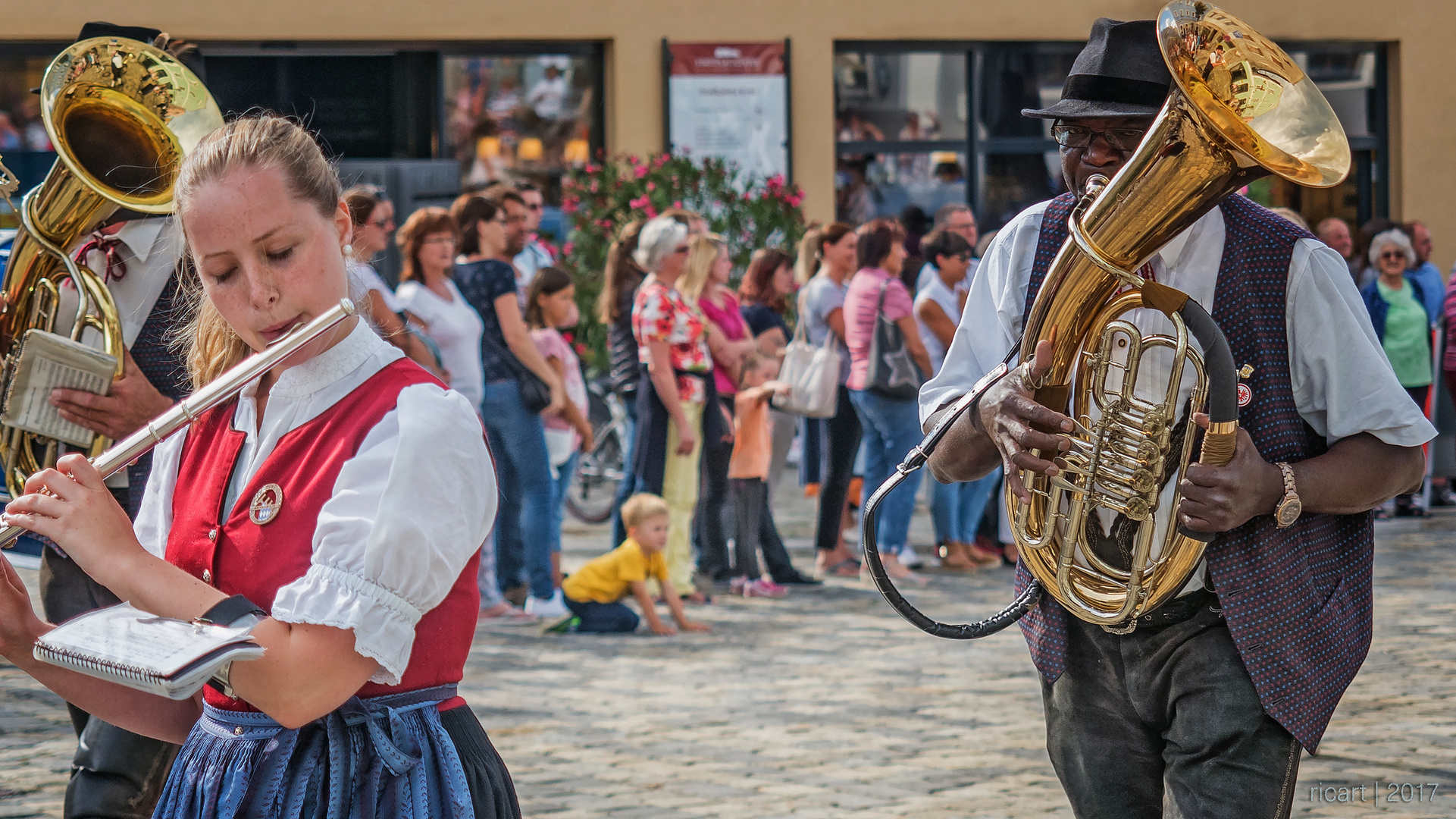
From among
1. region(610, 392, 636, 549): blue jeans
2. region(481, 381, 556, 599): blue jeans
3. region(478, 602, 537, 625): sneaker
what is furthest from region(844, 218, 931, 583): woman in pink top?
region(478, 602, 537, 625): sneaker

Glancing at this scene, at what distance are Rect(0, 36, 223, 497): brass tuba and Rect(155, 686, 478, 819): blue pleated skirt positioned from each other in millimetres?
1507

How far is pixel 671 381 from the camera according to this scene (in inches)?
293

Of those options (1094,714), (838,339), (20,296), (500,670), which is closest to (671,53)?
(838,339)

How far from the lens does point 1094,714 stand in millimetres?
2689

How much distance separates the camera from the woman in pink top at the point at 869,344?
27.0 feet

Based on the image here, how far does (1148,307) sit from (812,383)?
5776mm

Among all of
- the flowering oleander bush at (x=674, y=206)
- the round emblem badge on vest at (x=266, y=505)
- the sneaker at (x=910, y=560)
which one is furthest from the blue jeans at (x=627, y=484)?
the round emblem badge on vest at (x=266, y=505)

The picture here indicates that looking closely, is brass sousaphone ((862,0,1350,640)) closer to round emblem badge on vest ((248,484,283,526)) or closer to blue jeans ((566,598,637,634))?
round emblem badge on vest ((248,484,283,526))

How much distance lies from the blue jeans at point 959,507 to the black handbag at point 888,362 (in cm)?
73

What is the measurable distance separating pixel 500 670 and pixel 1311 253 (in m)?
4.51

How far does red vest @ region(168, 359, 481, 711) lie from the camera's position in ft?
6.19

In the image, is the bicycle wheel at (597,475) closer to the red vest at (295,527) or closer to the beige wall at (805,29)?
the beige wall at (805,29)

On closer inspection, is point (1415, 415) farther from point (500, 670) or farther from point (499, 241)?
point (499, 241)

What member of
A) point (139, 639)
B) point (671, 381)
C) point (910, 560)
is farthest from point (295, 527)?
point (910, 560)
